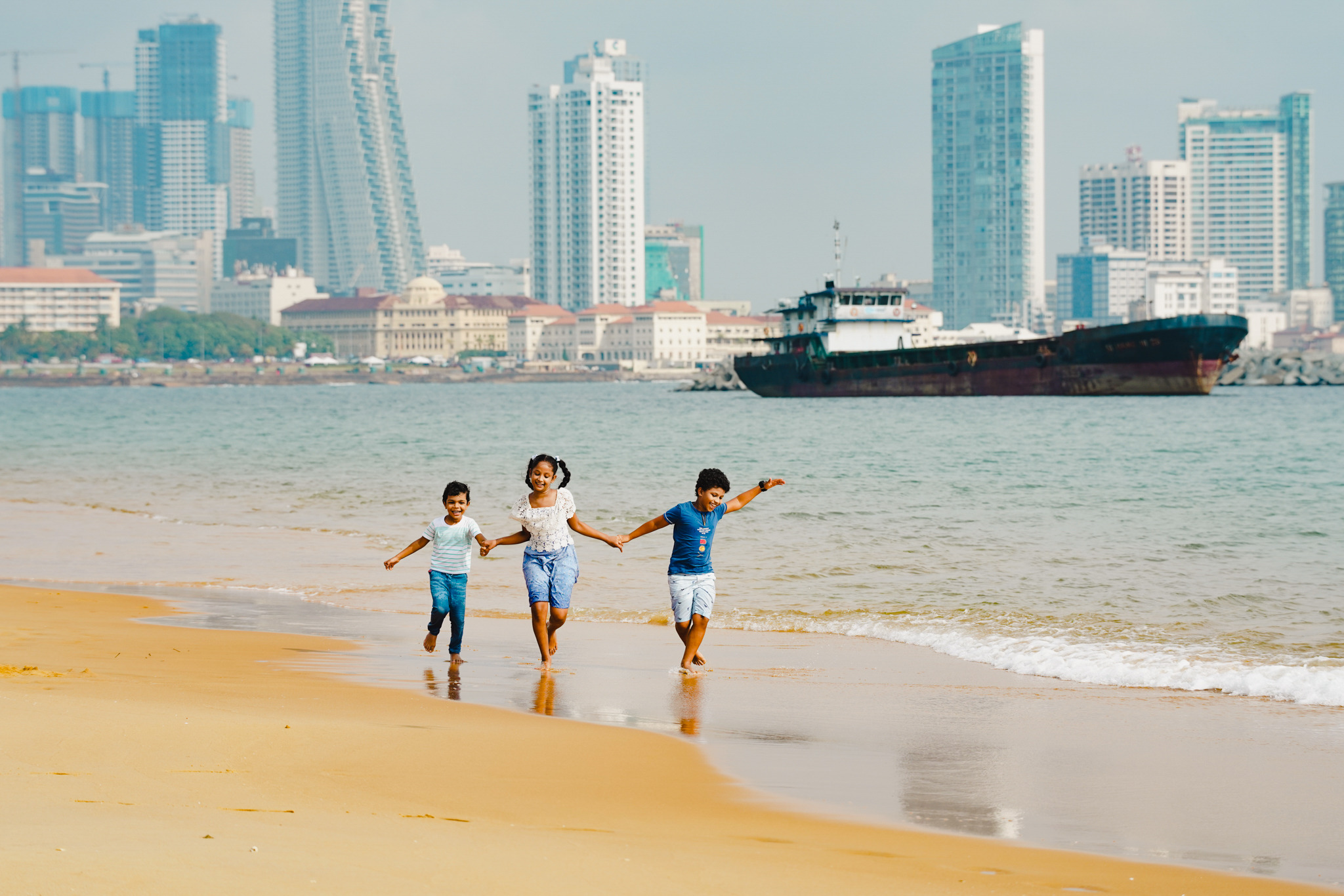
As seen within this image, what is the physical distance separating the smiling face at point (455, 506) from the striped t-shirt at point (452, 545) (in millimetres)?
47

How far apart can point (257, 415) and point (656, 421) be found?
2309 cm

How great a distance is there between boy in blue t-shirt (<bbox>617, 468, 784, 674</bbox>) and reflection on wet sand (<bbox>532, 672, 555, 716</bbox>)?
A: 816 millimetres

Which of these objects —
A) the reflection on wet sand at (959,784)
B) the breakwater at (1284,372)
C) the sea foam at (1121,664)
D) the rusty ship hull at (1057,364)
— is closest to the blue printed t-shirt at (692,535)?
the reflection on wet sand at (959,784)

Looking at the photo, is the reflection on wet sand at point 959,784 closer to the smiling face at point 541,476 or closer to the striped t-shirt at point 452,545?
Result: the smiling face at point 541,476

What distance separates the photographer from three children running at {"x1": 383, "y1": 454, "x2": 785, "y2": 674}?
8.25 metres

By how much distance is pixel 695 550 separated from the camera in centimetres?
829

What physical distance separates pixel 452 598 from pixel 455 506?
59cm

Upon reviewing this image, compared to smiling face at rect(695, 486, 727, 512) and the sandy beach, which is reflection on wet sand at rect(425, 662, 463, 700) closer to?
the sandy beach

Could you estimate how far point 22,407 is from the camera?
93562 millimetres

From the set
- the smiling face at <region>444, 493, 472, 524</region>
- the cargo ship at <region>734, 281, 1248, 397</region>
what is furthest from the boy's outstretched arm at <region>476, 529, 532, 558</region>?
the cargo ship at <region>734, 281, 1248, 397</region>

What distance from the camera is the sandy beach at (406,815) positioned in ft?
13.4

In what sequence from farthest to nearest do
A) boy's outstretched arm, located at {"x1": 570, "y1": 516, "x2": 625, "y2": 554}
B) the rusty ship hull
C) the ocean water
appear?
1. the rusty ship hull
2. the ocean water
3. boy's outstretched arm, located at {"x1": 570, "y1": 516, "x2": 625, "y2": 554}

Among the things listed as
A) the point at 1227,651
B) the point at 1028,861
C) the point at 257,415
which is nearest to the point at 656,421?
the point at 257,415

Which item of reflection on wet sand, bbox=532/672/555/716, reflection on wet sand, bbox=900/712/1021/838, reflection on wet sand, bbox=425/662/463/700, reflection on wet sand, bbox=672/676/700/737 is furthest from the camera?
reflection on wet sand, bbox=425/662/463/700
